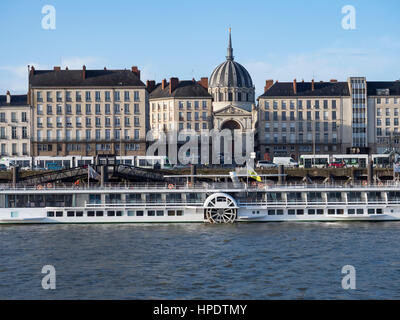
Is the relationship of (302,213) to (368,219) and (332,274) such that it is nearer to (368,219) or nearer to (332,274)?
(368,219)

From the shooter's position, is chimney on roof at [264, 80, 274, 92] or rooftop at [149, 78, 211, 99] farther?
chimney on roof at [264, 80, 274, 92]

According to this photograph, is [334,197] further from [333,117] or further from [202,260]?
[333,117]

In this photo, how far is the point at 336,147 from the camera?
359 ft

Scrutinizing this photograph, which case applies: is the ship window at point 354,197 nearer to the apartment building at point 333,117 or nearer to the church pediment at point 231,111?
the apartment building at point 333,117

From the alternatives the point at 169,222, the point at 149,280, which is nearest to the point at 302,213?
the point at 169,222

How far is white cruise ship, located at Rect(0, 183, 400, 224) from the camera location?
182ft

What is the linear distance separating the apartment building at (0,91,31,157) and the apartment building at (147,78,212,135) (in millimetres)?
26921

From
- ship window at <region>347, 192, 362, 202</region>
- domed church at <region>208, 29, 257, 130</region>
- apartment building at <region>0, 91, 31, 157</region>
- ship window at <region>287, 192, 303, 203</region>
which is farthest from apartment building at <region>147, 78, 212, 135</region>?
ship window at <region>347, 192, 362, 202</region>

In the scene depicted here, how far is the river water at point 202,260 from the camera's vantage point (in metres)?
32.4

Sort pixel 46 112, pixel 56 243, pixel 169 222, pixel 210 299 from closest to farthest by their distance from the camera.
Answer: pixel 210 299, pixel 56 243, pixel 169 222, pixel 46 112

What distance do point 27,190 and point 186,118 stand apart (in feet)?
202

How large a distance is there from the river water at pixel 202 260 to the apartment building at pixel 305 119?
56.3 metres

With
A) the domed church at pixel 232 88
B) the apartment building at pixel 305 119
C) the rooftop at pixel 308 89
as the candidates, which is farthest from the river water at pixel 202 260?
the domed church at pixel 232 88

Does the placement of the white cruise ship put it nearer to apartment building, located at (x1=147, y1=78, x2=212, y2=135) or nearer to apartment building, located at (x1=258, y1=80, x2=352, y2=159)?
apartment building, located at (x1=258, y1=80, x2=352, y2=159)
